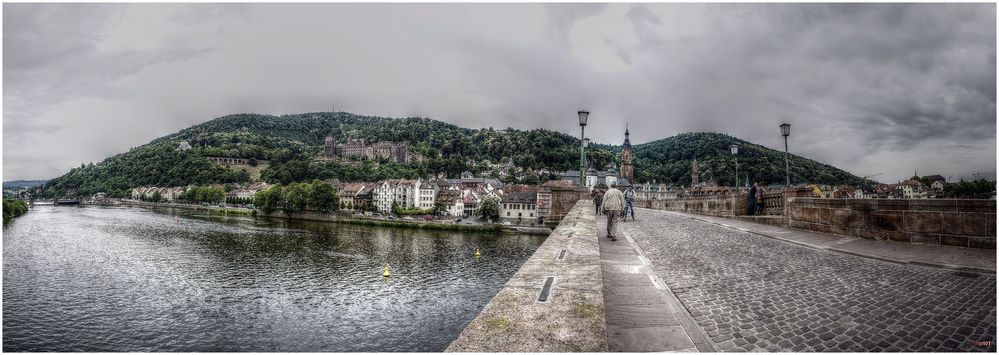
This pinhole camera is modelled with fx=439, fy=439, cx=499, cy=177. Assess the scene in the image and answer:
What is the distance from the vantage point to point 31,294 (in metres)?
24.4

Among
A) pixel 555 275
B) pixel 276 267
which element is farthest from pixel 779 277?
pixel 276 267

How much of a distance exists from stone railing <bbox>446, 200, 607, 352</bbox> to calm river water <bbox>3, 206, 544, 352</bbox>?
15285 mm

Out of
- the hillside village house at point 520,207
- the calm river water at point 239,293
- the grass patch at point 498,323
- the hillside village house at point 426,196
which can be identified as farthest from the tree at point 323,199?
the grass patch at point 498,323

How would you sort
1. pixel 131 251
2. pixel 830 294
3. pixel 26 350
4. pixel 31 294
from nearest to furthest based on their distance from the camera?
pixel 830 294 < pixel 26 350 < pixel 31 294 < pixel 131 251

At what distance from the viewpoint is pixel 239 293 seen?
85.6ft

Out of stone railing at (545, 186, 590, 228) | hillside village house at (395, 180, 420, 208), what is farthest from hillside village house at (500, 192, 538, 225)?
stone railing at (545, 186, 590, 228)

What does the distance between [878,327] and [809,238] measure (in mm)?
7757

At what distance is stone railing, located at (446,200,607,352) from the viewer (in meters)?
2.81

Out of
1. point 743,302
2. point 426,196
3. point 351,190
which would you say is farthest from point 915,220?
point 351,190

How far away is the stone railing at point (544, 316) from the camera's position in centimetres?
281

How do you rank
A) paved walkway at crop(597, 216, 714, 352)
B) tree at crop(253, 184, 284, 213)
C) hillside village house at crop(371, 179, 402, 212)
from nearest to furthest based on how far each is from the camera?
1. paved walkway at crop(597, 216, 714, 352)
2. tree at crop(253, 184, 284, 213)
3. hillside village house at crop(371, 179, 402, 212)

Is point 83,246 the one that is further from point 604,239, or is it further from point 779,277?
point 779,277

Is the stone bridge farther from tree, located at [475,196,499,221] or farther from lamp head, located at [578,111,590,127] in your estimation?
tree, located at [475,196,499,221]

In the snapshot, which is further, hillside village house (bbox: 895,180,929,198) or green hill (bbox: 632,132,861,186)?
green hill (bbox: 632,132,861,186)
